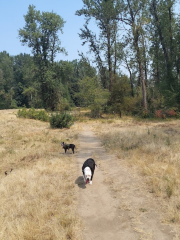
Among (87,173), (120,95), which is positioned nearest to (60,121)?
(120,95)

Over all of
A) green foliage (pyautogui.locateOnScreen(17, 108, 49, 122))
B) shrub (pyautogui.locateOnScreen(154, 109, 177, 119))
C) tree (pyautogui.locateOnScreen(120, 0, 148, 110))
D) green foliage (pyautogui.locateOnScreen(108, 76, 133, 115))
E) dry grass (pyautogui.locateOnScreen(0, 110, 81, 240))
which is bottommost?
dry grass (pyautogui.locateOnScreen(0, 110, 81, 240))

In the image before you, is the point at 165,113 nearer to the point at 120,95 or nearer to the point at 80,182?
the point at 120,95

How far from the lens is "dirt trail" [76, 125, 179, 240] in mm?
4148

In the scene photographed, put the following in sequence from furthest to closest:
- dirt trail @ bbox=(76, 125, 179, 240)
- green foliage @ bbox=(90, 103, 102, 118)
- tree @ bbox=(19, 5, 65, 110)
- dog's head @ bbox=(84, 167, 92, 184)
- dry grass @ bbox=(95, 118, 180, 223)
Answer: tree @ bbox=(19, 5, 65, 110), green foliage @ bbox=(90, 103, 102, 118), dog's head @ bbox=(84, 167, 92, 184), dry grass @ bbox=(95, 118, 180, 223), dirt trail @ bbox=(76, 125, 179, 240)

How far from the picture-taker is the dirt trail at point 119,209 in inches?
163

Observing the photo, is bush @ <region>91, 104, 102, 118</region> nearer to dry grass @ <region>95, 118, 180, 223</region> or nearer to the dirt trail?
dry grass @ <region>95, 118, 180, 223</region>

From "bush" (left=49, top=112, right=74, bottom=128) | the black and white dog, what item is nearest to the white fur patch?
the black and white dog

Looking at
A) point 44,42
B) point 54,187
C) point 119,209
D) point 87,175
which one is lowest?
point 119,209

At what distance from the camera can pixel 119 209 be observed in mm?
5141

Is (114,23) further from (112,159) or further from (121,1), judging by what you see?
(112,159)

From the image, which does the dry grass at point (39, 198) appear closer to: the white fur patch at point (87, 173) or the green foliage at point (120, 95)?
the white fur patch at point (87, 173)

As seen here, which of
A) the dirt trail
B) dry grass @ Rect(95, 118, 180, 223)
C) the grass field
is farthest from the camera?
dry grass @ Rect(95, 118, 180, 223)

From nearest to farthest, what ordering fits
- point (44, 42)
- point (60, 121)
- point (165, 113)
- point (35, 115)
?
point (60, 121), point (165, 113), point (35, 115), point (44, 42)

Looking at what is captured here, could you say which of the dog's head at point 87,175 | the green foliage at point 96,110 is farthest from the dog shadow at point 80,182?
the green foliage at point 96,110
